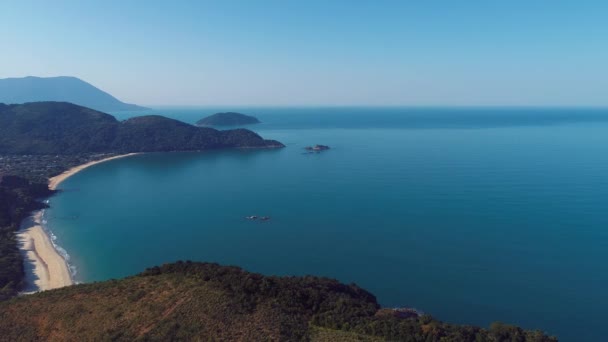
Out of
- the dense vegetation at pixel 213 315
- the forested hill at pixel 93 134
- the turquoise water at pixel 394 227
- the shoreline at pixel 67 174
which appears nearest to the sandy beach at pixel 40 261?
the turquoise water at pixel 394 227

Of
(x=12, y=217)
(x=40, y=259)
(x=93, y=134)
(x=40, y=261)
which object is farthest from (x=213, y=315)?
(x=93, y=134)

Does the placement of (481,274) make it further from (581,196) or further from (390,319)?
(581,196)

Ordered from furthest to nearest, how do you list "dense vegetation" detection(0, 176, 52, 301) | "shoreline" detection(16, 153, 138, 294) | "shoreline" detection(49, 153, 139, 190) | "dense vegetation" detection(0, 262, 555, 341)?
"shoreline" detection(49, 153, 139, 190) → "shoreline" detection(16, 153, 138, 294) → "dense vegetation" detection(0, 176, 52, 301) → "dense vegetation" detection(0, 262, 555, 341)

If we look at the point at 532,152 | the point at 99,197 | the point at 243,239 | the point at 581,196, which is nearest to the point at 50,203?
the point at 99,197

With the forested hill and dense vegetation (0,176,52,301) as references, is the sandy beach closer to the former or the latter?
dense vegetation (0,176,52,301)

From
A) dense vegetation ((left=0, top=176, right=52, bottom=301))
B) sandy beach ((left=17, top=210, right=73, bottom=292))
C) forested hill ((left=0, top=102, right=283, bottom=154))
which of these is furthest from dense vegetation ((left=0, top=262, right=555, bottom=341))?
forested hill ((left=0, top=102, right=283, bottom=154))

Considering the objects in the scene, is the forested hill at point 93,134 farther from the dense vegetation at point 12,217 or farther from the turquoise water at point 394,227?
the dense vegetation at point 12,217

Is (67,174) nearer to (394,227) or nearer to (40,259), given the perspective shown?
(40,259)
